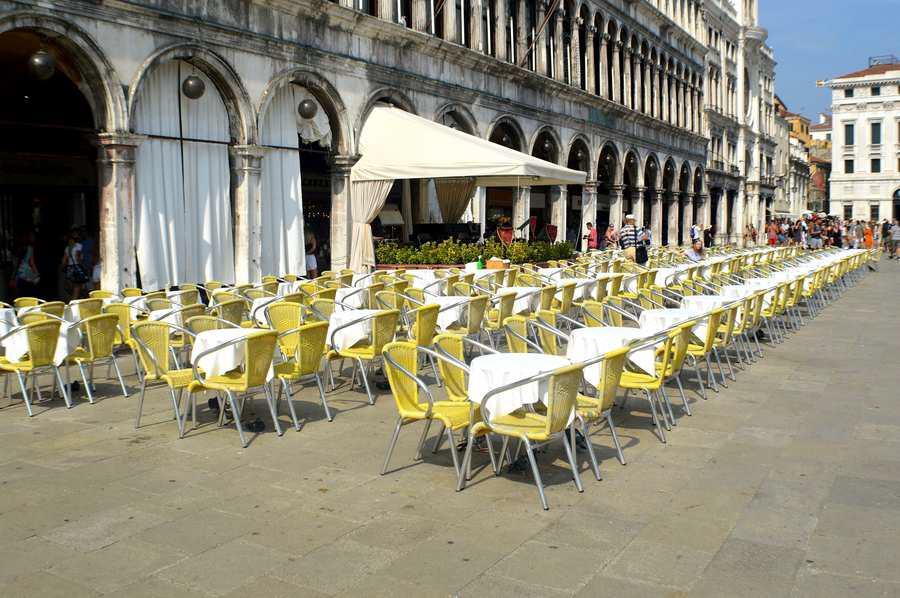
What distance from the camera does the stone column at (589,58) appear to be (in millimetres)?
29734

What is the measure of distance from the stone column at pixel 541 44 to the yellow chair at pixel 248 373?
2096cm

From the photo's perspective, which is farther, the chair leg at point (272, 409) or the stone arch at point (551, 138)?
the stone arch at point (551, 138)

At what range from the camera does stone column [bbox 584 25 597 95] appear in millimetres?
29734

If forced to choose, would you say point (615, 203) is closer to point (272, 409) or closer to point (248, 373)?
point (272, 409)

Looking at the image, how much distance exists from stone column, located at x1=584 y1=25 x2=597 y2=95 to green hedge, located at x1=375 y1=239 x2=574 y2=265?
14294 millimetres

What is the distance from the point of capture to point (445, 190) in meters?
19.9

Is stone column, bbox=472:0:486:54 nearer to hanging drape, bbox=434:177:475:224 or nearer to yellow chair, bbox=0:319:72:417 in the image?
hanging drape, bbox=434:177:475:224

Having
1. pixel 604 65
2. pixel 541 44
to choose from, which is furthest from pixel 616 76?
pixel 541 44

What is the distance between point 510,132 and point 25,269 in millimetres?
13819

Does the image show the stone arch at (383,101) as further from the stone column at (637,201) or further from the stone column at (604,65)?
the stone column at (637,201)

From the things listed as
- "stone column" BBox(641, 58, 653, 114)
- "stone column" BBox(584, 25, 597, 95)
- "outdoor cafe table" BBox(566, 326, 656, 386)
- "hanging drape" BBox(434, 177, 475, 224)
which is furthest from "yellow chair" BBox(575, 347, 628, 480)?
"stone column" BBox(641, 58, 653, 114)

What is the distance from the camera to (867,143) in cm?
8306

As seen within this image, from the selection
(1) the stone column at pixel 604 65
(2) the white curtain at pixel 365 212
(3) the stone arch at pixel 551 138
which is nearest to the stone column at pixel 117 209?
(2) the white curtain at pixel 365 212

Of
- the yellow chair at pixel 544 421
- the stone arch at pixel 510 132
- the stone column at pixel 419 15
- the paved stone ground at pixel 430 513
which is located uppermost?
the stone column at pixel 419 15
